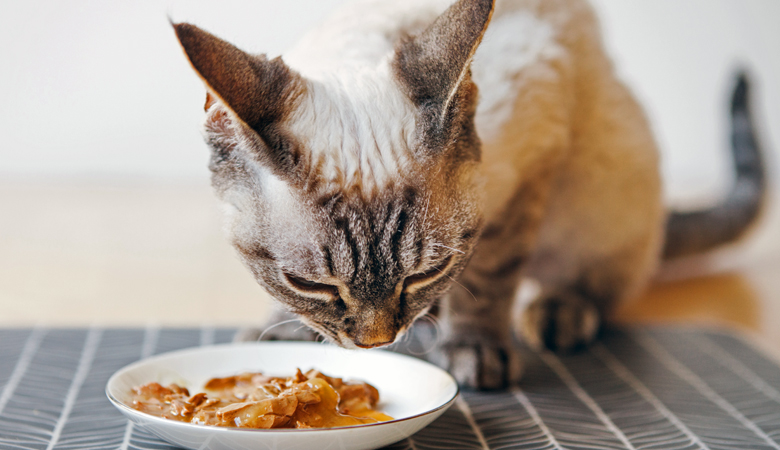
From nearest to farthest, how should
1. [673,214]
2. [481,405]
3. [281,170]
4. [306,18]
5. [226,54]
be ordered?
[226,54], [281,170], [481,405], [673,214], [306,18]

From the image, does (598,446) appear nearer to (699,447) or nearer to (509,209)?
(699,447)

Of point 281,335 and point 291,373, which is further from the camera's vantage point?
point 281,335

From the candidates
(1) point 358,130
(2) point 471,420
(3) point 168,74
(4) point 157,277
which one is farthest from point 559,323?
(3) point 168,74

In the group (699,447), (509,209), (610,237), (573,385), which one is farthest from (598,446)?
(610,237)

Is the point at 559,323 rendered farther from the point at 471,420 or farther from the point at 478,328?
the point at 471,420

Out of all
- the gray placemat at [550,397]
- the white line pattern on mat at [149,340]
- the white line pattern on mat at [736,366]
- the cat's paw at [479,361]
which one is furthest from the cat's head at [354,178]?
the white line pattern on mat at [736,366]

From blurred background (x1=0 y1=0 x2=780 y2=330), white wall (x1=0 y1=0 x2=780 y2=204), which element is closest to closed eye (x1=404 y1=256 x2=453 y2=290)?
blurred background (x1=0 y1=0 x2=780 y2=330)

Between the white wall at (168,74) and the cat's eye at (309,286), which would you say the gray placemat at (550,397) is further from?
the white wall at (168,74)
